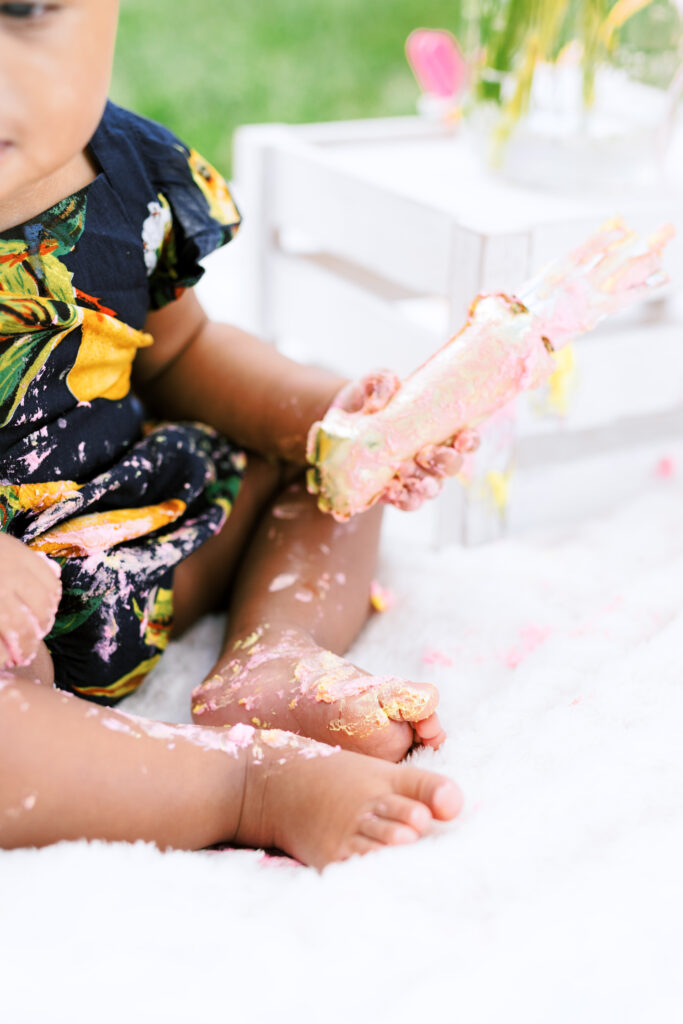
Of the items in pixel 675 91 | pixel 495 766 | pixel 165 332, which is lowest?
pixel 495 766

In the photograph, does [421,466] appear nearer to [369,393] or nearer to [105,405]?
[369,393]

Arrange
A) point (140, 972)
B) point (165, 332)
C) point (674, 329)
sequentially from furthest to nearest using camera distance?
point (674, 329) → point (165, 332) → point (140, 972)

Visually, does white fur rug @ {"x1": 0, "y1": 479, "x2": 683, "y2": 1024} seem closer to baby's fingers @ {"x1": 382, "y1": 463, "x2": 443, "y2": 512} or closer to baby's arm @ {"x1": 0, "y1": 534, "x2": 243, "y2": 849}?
baby's arm @ {"x1": 0, "y1": 534, "x2": 243, "y2": 849}

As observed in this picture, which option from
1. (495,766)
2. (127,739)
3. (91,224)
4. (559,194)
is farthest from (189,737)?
(559,194)

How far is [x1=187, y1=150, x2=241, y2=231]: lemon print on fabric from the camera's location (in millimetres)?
670

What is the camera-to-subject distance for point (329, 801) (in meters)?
0.49

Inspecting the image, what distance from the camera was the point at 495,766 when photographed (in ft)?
1.74

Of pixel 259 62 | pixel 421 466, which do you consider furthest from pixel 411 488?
pixel 259 62

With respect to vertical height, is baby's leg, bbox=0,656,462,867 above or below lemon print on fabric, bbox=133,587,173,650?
above

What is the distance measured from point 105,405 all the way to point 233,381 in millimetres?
132

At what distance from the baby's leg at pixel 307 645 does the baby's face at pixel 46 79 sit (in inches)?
11.1

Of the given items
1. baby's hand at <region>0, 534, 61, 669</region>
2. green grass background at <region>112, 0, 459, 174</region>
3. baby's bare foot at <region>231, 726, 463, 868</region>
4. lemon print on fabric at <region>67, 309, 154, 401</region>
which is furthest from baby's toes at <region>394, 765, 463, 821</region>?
green grass background at <region>112, 0, 459, 174</region>

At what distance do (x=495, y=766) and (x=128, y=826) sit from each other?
0.18 m

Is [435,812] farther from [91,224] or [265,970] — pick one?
[91,224]
